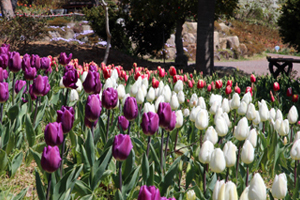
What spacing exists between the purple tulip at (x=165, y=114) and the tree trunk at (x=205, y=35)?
7864mm

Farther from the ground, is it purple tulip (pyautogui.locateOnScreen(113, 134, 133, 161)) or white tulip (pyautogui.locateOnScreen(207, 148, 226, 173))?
purple tulip (pyautogui.locateOnScreen(113, 134, 133, 161))

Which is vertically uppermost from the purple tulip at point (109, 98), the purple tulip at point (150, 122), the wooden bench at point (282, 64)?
the purple tulip at point (109, 98)

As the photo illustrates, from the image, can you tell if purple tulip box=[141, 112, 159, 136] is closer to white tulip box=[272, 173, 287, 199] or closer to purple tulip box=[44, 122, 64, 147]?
purple tulip box=[44, 122, 64, 147]

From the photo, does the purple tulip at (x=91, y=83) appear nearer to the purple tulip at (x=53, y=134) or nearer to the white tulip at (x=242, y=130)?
the purple tulip at (x=53, y=134)

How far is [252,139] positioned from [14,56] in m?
2.22

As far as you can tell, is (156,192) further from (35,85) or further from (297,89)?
(297,89)

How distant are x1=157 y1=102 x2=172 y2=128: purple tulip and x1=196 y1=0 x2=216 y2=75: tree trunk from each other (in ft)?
25.8

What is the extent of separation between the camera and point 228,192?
1225 mm

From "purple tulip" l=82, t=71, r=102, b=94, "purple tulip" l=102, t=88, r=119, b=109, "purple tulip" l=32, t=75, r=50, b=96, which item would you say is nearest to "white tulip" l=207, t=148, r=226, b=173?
"purple tulip" l=102, t=88, r=119, b=109

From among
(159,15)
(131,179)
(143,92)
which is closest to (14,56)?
(143,92)

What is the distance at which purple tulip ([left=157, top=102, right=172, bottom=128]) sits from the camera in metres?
1.88

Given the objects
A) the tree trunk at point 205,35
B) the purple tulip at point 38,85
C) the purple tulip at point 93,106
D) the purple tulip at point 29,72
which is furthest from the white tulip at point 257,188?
the tree trunk at point 205,35

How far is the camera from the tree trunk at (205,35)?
929 centimetres

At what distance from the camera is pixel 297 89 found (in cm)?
563
